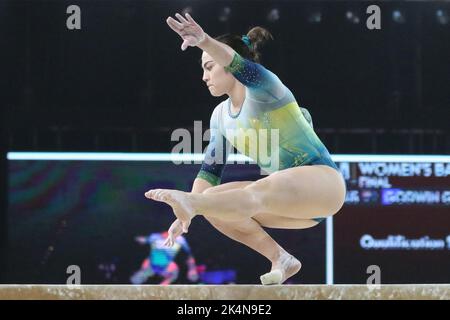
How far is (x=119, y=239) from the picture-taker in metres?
7.72

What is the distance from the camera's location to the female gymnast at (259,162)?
18.9 feet

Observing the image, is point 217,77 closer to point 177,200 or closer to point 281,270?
point 177,200

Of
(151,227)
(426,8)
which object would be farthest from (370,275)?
(426,8)

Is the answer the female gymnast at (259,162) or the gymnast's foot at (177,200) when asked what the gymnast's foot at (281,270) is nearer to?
the female gymnast at (259,162)

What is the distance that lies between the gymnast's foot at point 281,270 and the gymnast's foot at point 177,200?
138 centimetres

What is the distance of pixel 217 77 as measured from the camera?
21.5ft

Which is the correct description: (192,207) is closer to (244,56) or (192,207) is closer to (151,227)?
(244,56)

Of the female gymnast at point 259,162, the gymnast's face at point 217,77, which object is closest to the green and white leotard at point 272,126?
the female gymnast at point 259,162

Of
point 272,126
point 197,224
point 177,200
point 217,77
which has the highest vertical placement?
point 217,77

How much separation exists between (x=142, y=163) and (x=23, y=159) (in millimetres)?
1081

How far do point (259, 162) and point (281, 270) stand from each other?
901mm

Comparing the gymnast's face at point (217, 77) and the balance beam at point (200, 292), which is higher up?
the gymnast's face at point (217, 77)

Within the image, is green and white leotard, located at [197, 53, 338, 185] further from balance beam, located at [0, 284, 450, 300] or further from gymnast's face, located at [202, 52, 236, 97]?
balance beam, located at [0, 284, 450, 300]

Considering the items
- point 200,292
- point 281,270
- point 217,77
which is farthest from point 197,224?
point 217,77
